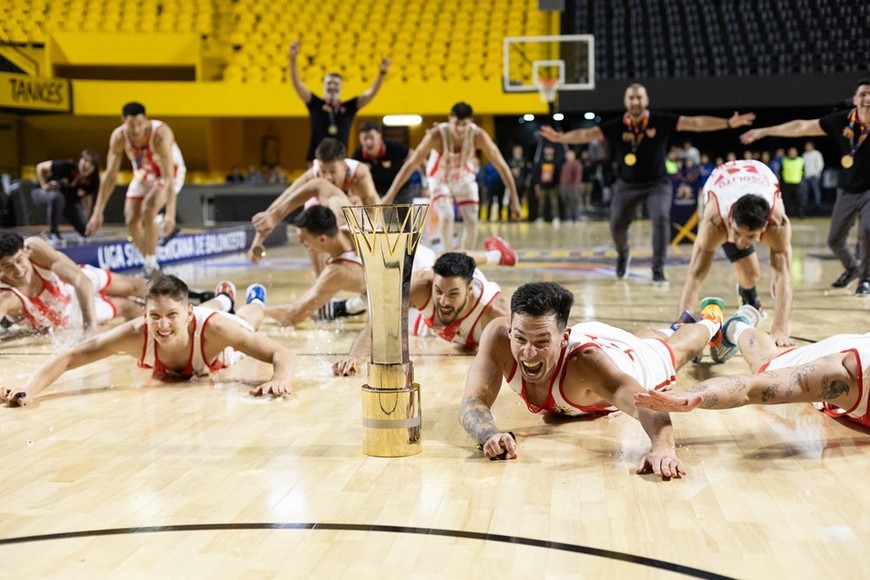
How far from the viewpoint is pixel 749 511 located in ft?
10.7

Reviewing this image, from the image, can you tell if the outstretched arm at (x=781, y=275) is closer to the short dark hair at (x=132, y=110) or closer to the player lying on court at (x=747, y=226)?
the player lying on court at (x=747, y=226)

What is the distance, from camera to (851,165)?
353 inches

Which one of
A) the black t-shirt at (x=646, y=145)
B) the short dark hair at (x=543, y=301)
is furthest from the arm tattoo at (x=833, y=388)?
the black t-shirt at (x=646, y=145)

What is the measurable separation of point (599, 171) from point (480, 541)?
22.7 meters

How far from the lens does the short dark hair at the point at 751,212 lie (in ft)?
19.3

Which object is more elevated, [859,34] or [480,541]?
[859,34]

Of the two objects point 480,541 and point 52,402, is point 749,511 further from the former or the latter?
point 52,402

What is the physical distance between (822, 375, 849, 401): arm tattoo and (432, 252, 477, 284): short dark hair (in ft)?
6.82

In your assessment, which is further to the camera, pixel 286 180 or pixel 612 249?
pixel 286 180

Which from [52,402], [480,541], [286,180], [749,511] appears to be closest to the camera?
[480,541]

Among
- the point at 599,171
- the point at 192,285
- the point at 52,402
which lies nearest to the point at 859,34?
the point at 599,171

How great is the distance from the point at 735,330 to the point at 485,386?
6.50 feet

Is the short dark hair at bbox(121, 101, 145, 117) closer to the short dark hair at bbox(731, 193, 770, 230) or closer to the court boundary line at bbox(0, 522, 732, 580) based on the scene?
the short dark hair at bbox(731, 193, 770, 230)

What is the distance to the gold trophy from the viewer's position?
3783 millimetres
